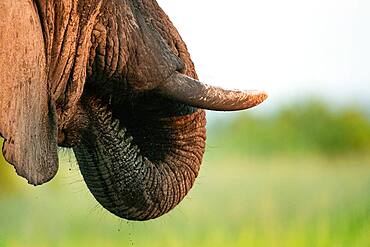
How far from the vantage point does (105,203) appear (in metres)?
3.73

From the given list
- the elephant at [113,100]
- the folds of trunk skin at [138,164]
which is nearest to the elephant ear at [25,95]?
the elephant at [113,100]

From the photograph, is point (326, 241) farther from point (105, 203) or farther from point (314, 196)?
point (105, 203)

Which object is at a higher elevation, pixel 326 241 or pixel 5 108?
pixel 5 108

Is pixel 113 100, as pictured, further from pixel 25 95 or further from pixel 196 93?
pixel 25 95

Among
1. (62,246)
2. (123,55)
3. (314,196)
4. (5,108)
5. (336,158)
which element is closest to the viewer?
(5,108)

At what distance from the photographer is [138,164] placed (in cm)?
368

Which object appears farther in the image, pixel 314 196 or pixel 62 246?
pixel 314 196

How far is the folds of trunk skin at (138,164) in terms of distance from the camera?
3.67 metres

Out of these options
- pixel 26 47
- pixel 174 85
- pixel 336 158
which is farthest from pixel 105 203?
pixel 336 158

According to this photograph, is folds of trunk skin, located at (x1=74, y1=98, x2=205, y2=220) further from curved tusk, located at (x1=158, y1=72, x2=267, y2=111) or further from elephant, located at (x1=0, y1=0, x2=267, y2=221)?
curved tusk, located at (x1=158, y1=72, x2=267, y2=111)

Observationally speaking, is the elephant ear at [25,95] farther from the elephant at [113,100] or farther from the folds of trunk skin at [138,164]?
the folds of trunk skin at [138,164]

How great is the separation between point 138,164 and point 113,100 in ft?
0.54

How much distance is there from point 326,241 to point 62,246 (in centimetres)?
131

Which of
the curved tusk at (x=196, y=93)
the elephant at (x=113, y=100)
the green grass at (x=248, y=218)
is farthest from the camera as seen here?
the green grass at (x=248, y=218)
